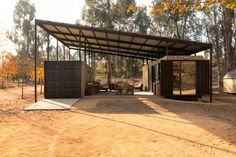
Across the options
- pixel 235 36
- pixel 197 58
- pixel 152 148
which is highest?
pixel 235 36

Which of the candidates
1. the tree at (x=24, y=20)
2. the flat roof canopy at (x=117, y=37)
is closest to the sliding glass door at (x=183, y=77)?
the flat roof canopy at (x=117, y=37)

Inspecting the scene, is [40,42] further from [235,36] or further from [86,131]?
[86,131]

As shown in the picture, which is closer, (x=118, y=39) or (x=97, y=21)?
(x=118, y=39)

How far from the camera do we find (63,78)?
1664cm

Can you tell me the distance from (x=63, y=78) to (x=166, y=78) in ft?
19.6

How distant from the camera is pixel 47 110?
11.8m

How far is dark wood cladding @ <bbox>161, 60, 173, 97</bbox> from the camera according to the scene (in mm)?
16672

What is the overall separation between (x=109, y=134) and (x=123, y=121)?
2.03m

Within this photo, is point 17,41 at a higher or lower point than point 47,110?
higher

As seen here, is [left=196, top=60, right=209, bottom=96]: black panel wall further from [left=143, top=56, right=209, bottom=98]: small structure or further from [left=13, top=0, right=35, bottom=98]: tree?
[left=13, top=0, right=35, bottom=98]: tree

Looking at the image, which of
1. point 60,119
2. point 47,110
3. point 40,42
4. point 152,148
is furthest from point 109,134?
point 40,42

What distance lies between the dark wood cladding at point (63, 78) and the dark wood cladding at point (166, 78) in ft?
16.0

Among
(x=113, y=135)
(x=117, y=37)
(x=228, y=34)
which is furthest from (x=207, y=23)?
(x=113, y=135)

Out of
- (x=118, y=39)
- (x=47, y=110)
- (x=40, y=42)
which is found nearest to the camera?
(x=47, y=110)
